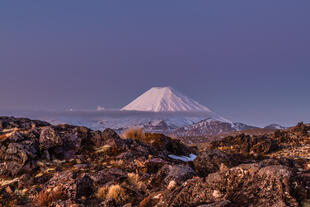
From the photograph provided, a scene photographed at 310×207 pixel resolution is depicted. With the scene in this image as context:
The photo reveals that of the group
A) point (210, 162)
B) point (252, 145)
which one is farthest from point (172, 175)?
point (252, 145)

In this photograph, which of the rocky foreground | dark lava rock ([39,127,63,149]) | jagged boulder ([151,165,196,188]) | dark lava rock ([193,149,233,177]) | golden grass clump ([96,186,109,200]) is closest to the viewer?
the rocky foreground

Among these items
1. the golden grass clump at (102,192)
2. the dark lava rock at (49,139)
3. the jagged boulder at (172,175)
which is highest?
the dark lava rock at (49,139)

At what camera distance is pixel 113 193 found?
31.2 ft

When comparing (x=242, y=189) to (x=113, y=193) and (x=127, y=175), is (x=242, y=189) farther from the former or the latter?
(x=127, y=175)

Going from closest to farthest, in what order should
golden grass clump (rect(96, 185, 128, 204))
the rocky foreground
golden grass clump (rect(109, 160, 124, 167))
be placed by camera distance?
the rocky foreground
golden grass clump (rect(96, 185, 128, 204))
golden grass clump (rect(109, 160, 124, 167))

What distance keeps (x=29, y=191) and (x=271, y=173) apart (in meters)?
9.89

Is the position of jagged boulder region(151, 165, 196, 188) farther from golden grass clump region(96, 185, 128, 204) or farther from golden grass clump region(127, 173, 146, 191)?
golden grass clump region(96, 185, 128, 204)

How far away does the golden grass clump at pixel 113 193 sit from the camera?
9317mm

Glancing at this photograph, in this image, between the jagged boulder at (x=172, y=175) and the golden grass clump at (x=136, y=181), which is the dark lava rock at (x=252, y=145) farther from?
the golden grass clump at (x=136, y=181)

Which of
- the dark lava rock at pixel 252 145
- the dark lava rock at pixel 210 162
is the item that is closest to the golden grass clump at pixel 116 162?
the dark lava rock at pixel 210 162

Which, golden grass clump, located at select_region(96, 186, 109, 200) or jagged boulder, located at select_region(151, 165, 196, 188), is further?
jagged boulder, located at select_region(151, 165, 196, 188)

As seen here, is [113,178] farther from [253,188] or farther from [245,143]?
[245,143]

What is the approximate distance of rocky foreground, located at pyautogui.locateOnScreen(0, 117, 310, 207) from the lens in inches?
264

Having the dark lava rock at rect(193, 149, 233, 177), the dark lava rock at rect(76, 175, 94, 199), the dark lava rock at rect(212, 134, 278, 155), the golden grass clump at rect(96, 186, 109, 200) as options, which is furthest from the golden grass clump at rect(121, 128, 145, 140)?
the golden grass clump at rect(96, 186, 109, 200)
